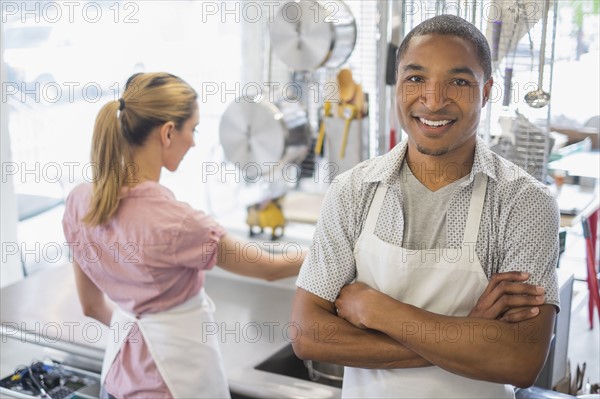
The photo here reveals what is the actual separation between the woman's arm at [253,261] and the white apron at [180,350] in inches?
4.7

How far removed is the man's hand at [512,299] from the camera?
3.69 ft

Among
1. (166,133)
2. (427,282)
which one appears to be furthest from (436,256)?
(166,133)

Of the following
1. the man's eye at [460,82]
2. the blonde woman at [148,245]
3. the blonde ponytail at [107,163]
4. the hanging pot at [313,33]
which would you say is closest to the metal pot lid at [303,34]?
the hanging pot at [313,33]

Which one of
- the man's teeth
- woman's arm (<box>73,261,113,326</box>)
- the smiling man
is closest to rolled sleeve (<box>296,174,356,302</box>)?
the smiling man

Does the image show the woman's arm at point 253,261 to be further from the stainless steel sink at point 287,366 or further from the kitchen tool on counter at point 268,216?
the kitchen tool on counter at point 268,216

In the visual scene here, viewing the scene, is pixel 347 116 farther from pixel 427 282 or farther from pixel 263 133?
pixel 427 282

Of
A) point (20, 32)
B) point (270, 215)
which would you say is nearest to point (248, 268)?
point (270, 215)

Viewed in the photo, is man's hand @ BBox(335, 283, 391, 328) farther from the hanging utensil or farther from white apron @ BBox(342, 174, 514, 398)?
the hanging utensil

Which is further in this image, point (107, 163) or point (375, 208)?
point (107, 163)

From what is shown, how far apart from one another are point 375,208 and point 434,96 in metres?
0.21

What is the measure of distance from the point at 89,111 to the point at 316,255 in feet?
6.47

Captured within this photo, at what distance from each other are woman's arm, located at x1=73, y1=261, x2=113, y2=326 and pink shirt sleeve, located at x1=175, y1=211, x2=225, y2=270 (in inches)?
11.9

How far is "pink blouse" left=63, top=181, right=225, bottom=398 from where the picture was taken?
1.45m

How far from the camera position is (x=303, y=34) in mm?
1955
